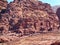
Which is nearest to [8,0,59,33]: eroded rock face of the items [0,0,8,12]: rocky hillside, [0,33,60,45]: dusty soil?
[0,0,8,12]: rocky hillside

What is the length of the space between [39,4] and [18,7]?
9973 mm

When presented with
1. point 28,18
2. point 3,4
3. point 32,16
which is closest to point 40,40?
point 28,18

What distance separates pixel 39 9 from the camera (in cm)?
7950

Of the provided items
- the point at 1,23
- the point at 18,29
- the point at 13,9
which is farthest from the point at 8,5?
the point at 18,29

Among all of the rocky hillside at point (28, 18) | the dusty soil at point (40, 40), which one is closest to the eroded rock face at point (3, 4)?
the rocky hillside at point (28, 18)

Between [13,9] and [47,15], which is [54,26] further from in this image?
[13,9]

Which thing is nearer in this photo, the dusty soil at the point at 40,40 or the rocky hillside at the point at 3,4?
the dusty soil at the point at 40,40

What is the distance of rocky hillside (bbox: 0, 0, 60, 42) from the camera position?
69062mm

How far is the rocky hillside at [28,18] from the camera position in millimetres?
69062

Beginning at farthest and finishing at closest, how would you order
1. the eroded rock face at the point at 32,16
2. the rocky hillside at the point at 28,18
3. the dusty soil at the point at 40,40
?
the eroded rock face at the point at 32,16
the rocky hillside at the point at 28,18
the dusty soil at the point at 40,40

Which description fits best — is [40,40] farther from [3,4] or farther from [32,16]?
[3,4]

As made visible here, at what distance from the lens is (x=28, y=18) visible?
69.8 m

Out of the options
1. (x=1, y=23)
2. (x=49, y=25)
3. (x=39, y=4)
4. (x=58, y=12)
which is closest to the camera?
(x=1, y=23)

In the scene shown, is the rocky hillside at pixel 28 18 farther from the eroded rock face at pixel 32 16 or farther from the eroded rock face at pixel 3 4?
the eroded rock face at pixel 3 4
